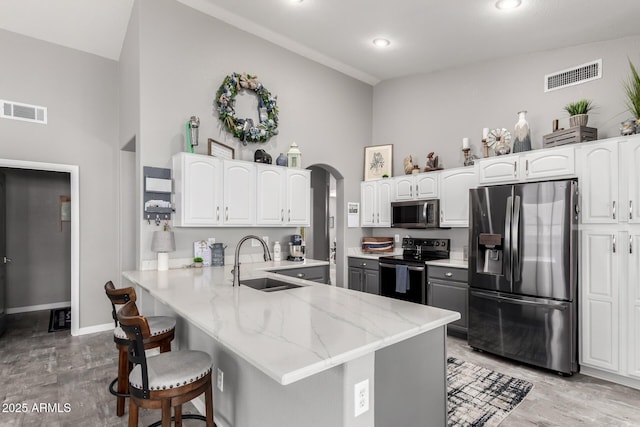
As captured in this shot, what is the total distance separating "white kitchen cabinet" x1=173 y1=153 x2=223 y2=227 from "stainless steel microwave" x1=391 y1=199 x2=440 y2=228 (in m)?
2.56

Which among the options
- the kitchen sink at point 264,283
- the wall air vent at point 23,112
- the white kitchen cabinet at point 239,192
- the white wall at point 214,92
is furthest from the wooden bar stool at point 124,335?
the wall air vent at point 23,112

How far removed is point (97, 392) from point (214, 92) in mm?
3163

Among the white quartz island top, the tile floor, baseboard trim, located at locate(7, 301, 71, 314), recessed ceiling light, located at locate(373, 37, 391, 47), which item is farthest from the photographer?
baseboard trim, located at locate(7, 301, 71, 314)

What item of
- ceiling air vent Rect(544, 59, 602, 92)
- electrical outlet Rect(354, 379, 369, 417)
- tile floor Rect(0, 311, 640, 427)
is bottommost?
tile floor Rect(0, 311, 640, 427)

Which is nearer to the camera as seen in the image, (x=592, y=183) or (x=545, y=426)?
(x=545, y=426)

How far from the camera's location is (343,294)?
230cm

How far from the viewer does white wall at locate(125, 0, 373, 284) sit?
360cm

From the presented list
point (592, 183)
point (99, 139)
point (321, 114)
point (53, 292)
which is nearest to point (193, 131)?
point (99, 139)

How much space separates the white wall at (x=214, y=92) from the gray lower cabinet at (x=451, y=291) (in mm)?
1581

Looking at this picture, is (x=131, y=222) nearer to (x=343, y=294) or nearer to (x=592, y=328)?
(x=343, y=294)

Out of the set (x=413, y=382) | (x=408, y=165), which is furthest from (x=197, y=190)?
(x=408, y=165)

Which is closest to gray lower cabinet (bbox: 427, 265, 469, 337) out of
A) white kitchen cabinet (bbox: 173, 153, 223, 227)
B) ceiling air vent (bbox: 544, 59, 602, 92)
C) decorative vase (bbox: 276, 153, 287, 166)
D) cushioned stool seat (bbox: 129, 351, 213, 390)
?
decorative vase (bbox: 276, 153, 287, 166)

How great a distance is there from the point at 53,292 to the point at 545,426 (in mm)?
6753

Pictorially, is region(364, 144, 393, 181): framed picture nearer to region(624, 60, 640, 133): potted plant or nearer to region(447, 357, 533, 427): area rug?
region(624, 60, 640, 133): potted plant
